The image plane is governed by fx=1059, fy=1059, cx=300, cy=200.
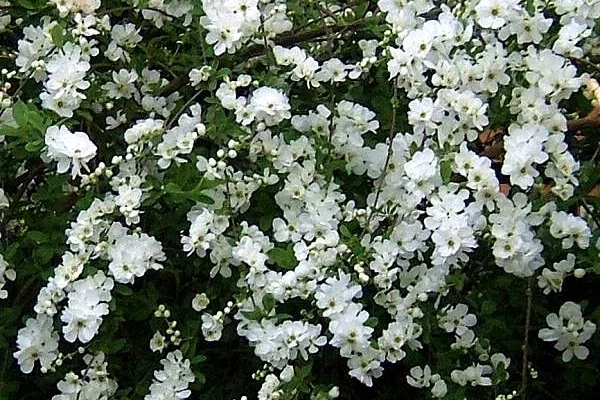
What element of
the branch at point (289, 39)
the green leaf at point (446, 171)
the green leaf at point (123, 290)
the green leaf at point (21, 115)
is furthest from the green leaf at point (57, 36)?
the green leaf at point (446, 171)

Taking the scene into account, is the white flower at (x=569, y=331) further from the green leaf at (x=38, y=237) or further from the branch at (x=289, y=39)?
the green leaf at (x=38, y=237)

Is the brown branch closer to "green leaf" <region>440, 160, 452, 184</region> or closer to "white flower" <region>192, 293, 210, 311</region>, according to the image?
"green leaf" <region>440, 160, 452, 184</region>

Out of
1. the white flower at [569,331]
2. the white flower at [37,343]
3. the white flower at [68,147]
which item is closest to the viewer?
the white flower at [68,147]

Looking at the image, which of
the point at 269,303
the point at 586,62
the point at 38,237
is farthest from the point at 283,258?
the point at 586,62

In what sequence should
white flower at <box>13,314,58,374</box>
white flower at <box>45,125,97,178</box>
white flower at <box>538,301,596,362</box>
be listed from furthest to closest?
white flower at <box>538,301,596,362</box> → white flower at <box>13,314,58,374</box> → white flower at <box>45,125,97,178</box>

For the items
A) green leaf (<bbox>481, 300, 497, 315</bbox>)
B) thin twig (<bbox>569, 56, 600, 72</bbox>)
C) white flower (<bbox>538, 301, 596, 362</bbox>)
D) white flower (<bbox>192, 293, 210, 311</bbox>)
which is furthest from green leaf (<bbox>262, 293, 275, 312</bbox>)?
thin twig (<bbox>569, 56, 600, 72</bbox>)

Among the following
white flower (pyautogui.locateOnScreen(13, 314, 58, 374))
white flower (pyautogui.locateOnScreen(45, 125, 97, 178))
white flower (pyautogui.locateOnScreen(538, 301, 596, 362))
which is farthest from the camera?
white flower (pyautogui.locateOnScreen(538, 301, 596, 362))

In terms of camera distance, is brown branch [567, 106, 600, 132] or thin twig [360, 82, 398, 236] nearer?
thin twig [360, 82, 398, 236]

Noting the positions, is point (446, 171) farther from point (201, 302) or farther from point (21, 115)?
point (21, 115)

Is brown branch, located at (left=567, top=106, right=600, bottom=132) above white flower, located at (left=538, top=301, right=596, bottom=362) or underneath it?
above
